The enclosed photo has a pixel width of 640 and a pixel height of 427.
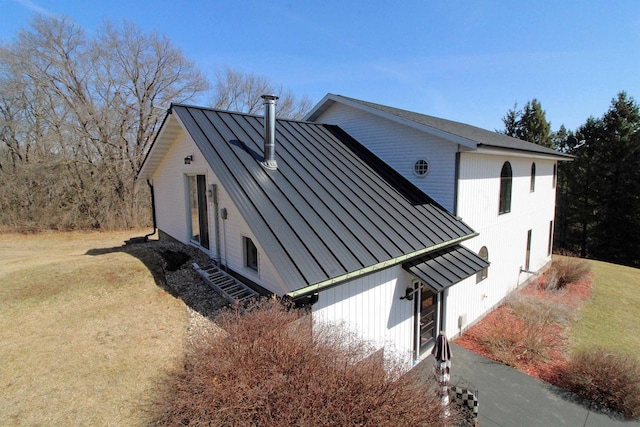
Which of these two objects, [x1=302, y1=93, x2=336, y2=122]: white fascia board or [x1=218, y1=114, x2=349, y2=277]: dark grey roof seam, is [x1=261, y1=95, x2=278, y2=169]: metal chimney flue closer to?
[x1=218, y1=114, x2=349, y2=277]: dark grey roof seam

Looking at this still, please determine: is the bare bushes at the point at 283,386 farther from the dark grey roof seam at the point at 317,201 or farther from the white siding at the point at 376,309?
the dark grey roof seam at the point at 317,201

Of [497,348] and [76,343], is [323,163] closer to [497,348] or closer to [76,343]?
[76,343]

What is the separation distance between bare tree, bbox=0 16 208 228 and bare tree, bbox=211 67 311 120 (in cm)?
546

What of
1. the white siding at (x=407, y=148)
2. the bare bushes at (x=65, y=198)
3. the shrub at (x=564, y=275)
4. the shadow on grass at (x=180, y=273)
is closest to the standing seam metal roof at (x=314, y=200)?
the white siding at (x=407, y=148)

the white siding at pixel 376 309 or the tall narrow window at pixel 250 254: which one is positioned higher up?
the tall narrow window at pixel 250 254

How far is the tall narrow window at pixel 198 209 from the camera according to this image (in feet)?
30.3

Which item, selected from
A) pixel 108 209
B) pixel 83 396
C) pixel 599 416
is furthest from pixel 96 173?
pixel 599 416

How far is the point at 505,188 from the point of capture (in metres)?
11.3

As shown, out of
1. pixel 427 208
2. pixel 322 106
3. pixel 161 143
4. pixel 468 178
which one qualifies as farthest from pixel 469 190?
pixel 161 143

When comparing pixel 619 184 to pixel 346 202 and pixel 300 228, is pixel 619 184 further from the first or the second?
pixel 300 228

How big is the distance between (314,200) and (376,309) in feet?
8.37

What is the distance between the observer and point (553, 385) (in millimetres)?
7367

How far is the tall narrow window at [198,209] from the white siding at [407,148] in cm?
548

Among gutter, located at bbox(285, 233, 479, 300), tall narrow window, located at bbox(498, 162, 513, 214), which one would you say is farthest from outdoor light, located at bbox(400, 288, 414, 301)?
tall narrow window, located at bbox(498, 162, 513, 214)
